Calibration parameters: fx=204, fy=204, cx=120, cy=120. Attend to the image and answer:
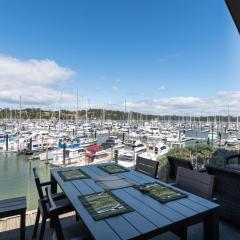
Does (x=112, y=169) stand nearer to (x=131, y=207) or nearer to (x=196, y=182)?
(x=196, y=182)

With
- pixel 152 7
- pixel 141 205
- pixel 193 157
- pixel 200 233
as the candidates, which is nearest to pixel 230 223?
pixel 200 233

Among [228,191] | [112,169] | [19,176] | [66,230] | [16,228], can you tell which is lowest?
[19,176]

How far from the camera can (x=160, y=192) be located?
184 cm

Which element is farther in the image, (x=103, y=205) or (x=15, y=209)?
(x=15, y=209)

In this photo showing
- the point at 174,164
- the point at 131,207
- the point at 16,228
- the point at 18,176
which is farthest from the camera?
the point at 18,176

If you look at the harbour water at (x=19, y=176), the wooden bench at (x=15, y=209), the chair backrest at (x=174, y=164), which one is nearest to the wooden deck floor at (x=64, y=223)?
the wooden bench at (x=15, y=209)

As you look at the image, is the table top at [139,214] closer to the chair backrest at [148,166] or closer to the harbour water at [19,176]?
the chair backrest at [148,166]

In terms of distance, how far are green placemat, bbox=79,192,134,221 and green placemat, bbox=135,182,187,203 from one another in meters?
0.30

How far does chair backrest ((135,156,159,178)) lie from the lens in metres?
2.77

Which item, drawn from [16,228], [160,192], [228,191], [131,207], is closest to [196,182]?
[160,192]

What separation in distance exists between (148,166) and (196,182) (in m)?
0.90

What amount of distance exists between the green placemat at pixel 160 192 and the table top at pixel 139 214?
0.15ft

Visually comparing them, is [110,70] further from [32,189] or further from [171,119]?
[171,119]

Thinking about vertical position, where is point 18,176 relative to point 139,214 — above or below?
below
